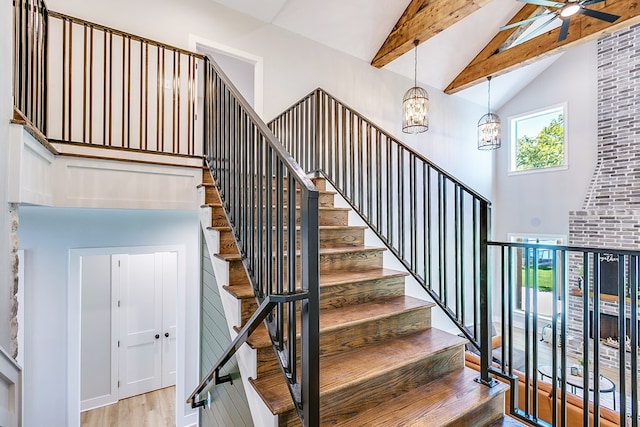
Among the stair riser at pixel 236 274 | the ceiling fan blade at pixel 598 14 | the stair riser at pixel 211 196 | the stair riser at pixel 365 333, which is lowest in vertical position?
the stair riser at pixel 365 333

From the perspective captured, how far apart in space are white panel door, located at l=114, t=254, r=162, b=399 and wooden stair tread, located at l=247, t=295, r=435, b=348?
385cm

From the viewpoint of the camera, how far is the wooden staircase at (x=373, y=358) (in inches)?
66.7

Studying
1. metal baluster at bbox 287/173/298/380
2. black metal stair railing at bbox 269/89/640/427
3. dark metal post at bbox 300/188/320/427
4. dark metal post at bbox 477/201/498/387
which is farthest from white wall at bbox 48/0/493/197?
dark metal post at bbox 300/188/320/427

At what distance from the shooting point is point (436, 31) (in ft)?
14.6

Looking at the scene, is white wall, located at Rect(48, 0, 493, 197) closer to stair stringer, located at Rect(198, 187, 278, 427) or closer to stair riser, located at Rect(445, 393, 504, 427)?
stair stringer, located at Rect(198, 187, 278, 427)

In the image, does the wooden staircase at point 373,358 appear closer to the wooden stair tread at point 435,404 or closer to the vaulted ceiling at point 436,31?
the wooden stair tread at point 435,404

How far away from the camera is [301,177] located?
134cm

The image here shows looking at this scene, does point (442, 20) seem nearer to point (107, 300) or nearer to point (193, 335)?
point (193, 335)

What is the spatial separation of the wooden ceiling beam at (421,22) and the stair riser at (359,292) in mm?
3488

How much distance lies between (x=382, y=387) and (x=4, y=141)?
222 centimetres

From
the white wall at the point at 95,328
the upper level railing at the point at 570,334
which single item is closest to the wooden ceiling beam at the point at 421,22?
the upper level railing at the point at 570,334

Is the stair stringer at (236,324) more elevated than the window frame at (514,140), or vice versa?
the window frame at (514,140)

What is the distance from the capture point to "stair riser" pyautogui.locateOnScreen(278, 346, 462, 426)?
1645 mm

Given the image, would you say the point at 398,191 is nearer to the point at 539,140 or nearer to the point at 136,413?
the point at 136,413
